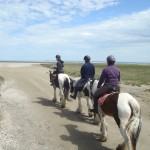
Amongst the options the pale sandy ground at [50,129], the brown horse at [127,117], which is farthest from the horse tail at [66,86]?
the brown horse at [127,117]

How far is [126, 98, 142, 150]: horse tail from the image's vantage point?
27.5 feet

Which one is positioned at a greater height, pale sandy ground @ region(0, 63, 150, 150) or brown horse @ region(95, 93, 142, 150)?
brown horse @ region(95, 93, 142, 150)

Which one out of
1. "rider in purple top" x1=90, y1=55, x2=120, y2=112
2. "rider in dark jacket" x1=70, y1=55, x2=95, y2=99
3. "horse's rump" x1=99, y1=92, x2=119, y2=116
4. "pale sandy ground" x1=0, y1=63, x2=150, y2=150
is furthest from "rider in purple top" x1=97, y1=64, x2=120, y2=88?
"rider in dark jacket" x1=70, y1=55, x2=95, y2=99

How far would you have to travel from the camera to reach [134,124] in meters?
8.47

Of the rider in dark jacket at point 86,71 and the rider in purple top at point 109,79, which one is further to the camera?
the rider in dark jacket at point 86,71

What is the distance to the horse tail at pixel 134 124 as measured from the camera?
8383 millimetres

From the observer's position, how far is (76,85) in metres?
14.7

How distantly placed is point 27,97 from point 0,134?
29.9 feet

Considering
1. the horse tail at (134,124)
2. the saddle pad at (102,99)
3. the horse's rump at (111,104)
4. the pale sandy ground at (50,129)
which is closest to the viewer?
the horse tail at (134,124)

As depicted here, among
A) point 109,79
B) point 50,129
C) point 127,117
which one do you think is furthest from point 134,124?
point 50,129

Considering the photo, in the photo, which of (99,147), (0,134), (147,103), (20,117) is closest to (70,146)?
(99,147)

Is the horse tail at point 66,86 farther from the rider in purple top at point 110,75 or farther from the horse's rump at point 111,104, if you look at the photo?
the horse's rump at point 111,104

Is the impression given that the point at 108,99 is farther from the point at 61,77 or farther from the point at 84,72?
the point at 61,77

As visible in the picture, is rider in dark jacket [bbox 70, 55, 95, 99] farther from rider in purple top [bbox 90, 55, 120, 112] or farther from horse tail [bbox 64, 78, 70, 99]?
rider in purple top [bbox 90, 55, 120, 112]
